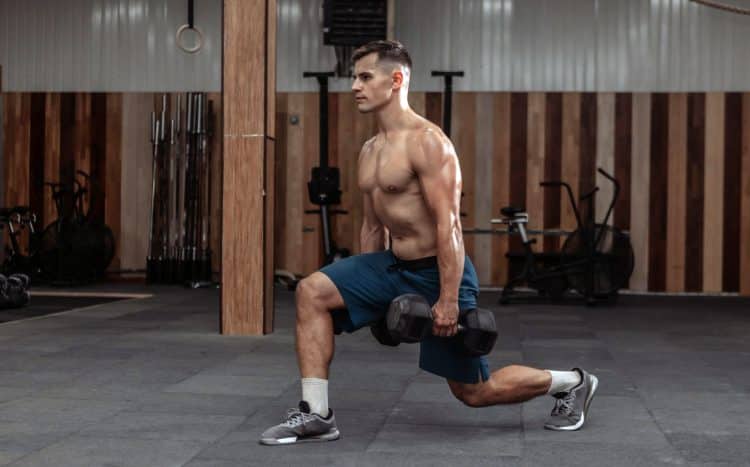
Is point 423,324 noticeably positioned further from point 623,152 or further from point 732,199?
point 732,199

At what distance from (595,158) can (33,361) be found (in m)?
7.14

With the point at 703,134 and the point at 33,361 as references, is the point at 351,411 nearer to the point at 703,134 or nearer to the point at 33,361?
the point at 33,361

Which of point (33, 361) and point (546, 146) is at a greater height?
point (546, 146)

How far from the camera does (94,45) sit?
1177 centimetres

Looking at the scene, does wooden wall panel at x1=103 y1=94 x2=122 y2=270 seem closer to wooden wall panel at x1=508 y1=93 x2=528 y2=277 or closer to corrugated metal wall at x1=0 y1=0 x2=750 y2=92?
corrugated metal wall at x1=0 y1=0 x2=750 y2=92

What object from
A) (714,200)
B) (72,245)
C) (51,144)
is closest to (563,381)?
(714,200)

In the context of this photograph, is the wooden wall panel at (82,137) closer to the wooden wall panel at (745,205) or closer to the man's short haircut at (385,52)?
the wooden wall panel at (745,205)

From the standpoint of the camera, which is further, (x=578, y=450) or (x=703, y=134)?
(x=703, y=134)

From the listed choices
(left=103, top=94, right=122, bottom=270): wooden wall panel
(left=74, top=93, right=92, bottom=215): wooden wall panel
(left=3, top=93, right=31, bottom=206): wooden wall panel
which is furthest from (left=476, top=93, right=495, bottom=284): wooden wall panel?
(left=3, top=93, right=31, bottom=206): wooden wall panel

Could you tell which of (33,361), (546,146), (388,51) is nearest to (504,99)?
(546,146)

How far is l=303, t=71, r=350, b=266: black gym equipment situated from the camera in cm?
1044

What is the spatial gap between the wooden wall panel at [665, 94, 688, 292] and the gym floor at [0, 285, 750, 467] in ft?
11.3

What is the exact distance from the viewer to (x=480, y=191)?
1108cm

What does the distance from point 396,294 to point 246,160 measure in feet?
11.1
